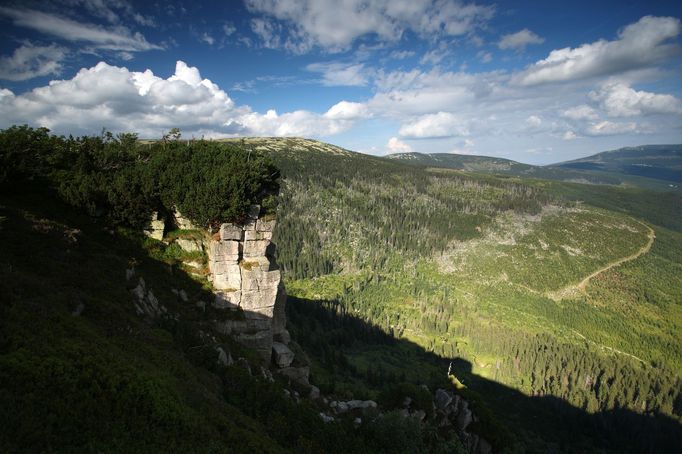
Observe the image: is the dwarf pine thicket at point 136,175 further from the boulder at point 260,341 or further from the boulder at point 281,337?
the boulder at point 281,337

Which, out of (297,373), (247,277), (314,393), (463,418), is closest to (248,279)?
(247,277)

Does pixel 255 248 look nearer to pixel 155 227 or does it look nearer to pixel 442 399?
pixel 155 227

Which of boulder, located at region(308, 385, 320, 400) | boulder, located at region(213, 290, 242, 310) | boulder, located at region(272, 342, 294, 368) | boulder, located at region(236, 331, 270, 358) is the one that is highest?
boulder, located at region(213, 290, 242, 310)

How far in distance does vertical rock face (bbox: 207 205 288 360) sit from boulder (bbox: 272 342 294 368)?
58.4 inches

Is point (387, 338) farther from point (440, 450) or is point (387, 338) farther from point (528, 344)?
point (440, 450)

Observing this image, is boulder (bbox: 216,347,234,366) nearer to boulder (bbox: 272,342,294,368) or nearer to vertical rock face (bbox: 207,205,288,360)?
vertical rock face (bbox: 207,205,288,360)

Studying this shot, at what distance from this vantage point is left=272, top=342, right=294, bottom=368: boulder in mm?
37875

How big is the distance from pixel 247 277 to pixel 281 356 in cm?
1005

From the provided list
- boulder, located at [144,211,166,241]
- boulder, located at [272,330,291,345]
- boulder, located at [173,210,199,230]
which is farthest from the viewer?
boulder, located at [272,330,291,345]

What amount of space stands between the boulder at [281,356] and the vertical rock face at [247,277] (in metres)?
1.48

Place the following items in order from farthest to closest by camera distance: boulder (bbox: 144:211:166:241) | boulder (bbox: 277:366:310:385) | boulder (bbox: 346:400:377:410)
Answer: boulder (bbox: 277:366:310:385) < boulder (bbox: 346:400:377:410) < boulder (bbox: 144:211:166:241)

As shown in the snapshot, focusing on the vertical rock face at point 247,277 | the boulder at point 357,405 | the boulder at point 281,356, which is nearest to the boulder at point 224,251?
the vertical rock face at point 247,277

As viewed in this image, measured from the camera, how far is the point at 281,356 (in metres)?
38.1

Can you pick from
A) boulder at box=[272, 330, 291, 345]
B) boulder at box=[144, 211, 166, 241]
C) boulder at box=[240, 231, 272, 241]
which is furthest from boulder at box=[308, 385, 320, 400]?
boulder at box=[144, 211, 166, 241]
